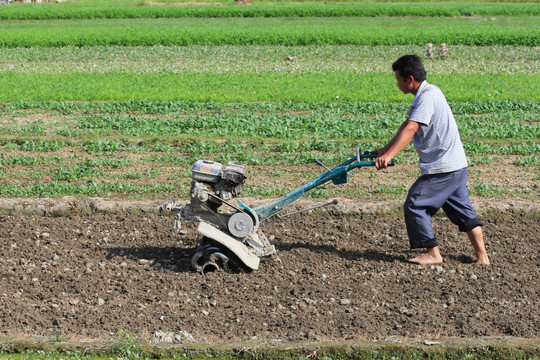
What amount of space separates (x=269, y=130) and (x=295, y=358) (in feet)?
21.6

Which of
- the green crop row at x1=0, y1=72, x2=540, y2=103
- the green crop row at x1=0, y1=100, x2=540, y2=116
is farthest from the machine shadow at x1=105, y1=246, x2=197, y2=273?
the green crop row at x1=0, y1=72, x2=540, y2=103

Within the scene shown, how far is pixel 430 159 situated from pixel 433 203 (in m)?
0.38

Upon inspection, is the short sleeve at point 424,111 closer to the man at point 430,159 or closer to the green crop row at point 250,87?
the man at point 430,159

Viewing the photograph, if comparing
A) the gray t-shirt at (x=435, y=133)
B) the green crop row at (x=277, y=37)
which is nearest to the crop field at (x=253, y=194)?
the gray t-shirt at (x=435, y=133)

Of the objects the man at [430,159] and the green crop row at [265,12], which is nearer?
the man at [430,159]

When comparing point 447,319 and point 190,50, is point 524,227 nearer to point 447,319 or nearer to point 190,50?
point 447,319

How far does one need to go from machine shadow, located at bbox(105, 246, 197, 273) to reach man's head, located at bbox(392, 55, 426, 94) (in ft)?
8.20

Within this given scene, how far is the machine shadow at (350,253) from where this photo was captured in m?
6.71

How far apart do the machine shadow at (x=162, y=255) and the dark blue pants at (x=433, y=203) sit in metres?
2.03

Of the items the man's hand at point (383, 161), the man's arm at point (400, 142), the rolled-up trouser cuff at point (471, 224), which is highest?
the man's arm at point (400, 142)

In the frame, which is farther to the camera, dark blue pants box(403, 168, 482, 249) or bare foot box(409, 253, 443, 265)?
bare foot box(409, 253, 443, 265)

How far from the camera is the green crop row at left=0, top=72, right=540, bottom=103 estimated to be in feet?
46.8

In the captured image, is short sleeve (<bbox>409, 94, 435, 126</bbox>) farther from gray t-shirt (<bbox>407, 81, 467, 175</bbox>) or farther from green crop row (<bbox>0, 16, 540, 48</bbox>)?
green crop row (<bbox>0, 16, 540, 48</bbox>)

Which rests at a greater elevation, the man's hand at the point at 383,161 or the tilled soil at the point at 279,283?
the man's hand at the point at 383,161
